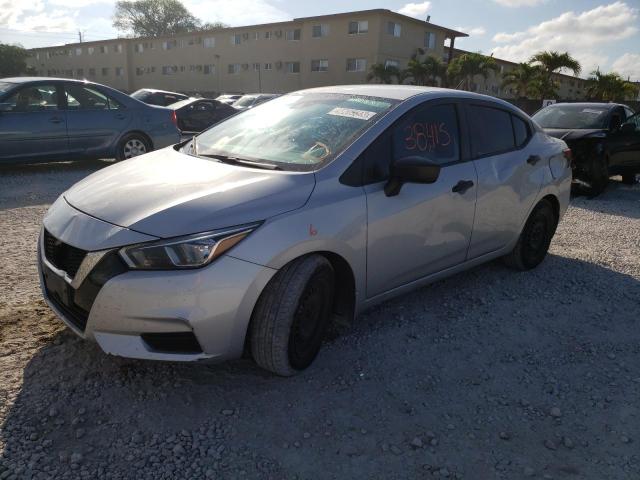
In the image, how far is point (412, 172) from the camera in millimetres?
2809

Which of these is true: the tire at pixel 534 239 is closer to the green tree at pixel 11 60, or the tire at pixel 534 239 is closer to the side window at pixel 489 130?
the side window at pixel 489 130

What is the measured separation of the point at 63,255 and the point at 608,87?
41747 mm

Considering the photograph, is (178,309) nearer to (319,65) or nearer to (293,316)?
(293,316)

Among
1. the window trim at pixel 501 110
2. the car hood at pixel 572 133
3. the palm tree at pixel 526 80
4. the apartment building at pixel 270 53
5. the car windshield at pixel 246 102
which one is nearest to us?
the window trim at pixel 501 110

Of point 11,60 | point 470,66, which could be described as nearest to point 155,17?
point 11,60

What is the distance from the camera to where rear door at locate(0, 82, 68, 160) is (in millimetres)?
7406

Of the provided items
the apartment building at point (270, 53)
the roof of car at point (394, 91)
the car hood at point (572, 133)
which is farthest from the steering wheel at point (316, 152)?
the apartment building at point (270, 53)

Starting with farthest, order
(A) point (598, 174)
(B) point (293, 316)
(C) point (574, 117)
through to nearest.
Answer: (C) point (574, 117) → (A) point (598, 174) → (B) point (293, 316)

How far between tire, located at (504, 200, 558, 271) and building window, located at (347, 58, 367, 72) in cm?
3219

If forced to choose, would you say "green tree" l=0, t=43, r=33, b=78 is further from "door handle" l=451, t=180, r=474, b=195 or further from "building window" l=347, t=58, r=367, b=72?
"door handle" l=451, t=180, r=474, b=195

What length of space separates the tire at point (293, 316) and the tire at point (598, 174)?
692 centimetres

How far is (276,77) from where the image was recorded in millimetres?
40344

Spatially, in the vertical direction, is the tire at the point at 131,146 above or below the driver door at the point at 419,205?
below

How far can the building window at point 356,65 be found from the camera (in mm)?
34719
